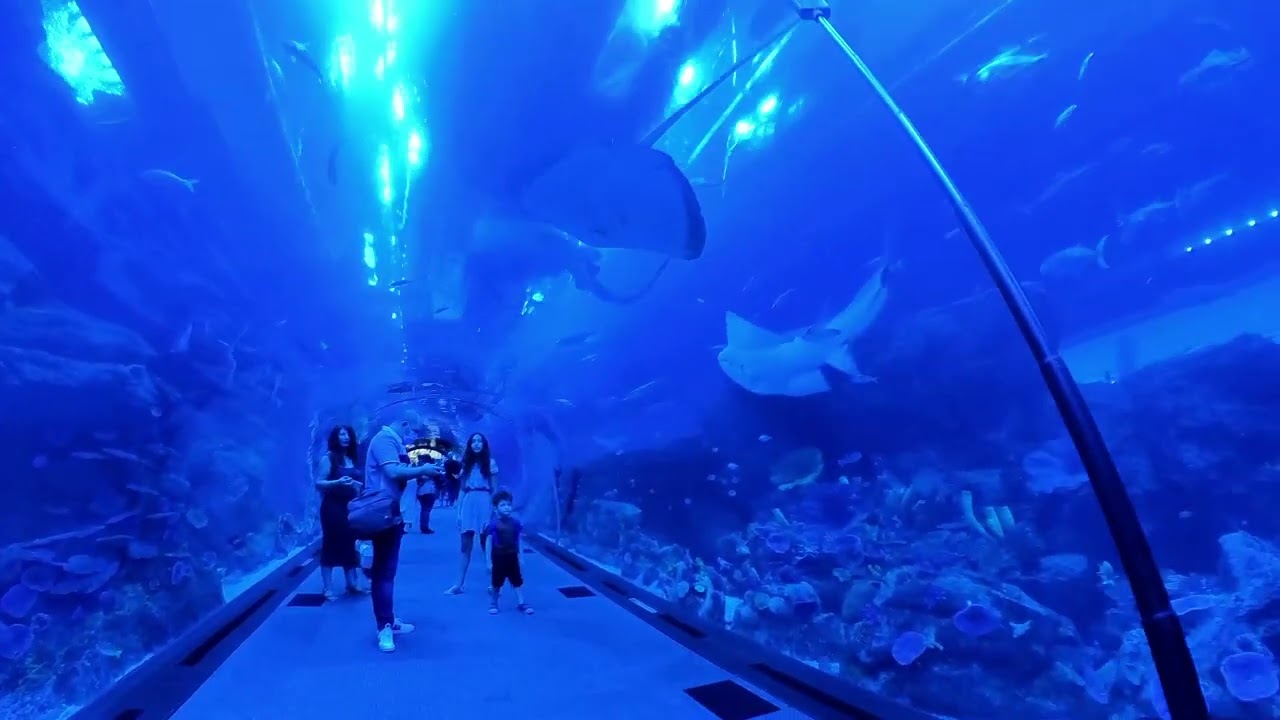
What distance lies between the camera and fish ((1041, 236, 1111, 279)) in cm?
388

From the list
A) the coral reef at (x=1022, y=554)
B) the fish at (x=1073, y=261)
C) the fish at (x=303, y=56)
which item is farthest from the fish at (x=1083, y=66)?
the fish at (x=303, y=56)

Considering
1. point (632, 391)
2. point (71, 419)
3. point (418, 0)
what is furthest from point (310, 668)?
point (632, 391)

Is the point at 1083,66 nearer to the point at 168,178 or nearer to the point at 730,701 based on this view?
the point at 730,701

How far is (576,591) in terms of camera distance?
7.03 meters

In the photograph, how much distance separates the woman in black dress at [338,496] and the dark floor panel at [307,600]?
0.12 m

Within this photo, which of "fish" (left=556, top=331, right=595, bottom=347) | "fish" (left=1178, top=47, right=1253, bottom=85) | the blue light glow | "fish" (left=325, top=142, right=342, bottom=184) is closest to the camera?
"fish" (left=1178, top=47, right=1253, bottom=85)

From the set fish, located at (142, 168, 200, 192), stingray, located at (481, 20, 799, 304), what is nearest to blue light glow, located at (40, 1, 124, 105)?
fish, located at (142, 168, 200, 192)

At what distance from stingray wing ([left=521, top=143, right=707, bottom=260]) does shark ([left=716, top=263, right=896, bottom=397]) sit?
1.23m

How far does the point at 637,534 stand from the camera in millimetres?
9609

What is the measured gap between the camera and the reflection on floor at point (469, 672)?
3453mm

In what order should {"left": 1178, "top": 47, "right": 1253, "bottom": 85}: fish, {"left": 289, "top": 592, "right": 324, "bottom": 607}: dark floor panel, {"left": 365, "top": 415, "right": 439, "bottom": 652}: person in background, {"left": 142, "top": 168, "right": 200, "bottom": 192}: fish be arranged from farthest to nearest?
{"left": 289, "top": 592, "right": 324, "bottom": 607}: dark floor panel
{"left": 142, "top": 168, "right": 200, "bottom": 192}: fish
{"left": 365, "top": 415, "right": 439, "bottom": 652}: person in background
{"left": 1178, "top": 47, "right": 1253, "bottom": 85}: fish

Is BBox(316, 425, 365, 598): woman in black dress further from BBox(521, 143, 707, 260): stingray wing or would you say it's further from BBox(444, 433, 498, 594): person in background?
BBox(521, 143, 707, 260): stingray wing

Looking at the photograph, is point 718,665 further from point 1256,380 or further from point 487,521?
point 1256,380

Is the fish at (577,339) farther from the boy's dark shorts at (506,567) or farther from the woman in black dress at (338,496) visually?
the boy's dark shorts at (506,567)
